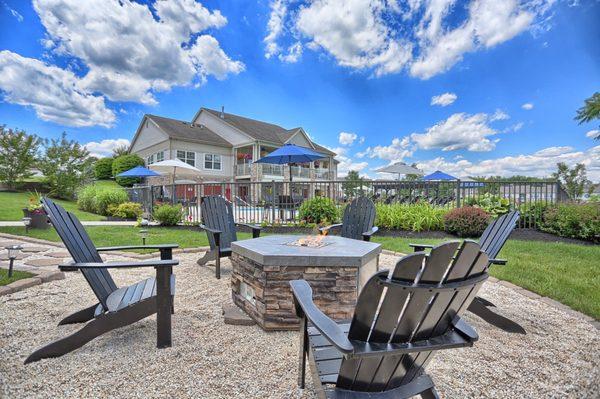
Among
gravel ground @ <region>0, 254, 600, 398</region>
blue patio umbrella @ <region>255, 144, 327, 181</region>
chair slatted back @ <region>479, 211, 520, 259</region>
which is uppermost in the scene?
blue patio umbrella @ <region>255, 144, 327, 181</region>

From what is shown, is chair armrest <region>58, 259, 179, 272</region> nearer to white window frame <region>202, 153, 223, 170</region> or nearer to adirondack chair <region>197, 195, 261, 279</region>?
adirondack chair <region>197, 195, 261, 279</region>

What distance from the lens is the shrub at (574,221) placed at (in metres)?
6.40

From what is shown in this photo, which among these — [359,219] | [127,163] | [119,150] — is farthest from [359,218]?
[119,150]

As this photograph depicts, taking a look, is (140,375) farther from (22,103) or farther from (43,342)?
(22,103)

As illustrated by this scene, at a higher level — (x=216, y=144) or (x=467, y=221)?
(x=216, y=144)

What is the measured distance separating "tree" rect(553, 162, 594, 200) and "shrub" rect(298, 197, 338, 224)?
62.6ft

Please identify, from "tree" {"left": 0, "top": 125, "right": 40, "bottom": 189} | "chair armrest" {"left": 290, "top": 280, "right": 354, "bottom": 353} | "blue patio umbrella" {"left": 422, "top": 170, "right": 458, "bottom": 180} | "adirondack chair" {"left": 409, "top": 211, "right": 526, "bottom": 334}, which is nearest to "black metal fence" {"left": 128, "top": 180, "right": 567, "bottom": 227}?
"blue patio umbrella" {"left": 422, "top": 170, "right": 458, "bottom": 180}

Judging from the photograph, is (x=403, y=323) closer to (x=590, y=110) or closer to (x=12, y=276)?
(x=12, y=276)

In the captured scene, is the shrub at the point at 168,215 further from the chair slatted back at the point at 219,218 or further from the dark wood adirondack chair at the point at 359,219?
the dark wood adirondack chair at the point at 359,219

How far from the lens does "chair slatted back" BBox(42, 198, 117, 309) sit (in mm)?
2256

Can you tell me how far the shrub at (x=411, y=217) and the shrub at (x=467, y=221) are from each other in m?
0.27

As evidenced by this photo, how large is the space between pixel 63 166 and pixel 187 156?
282 inches

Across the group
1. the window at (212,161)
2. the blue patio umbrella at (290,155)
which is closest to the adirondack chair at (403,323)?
the blue patio umbrella at (290,155)

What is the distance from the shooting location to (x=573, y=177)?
2038 centimetres
